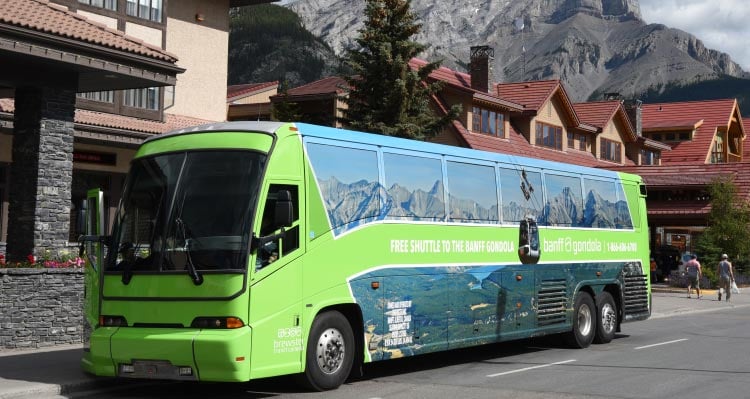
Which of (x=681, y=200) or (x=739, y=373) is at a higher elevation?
(x=681, y=200)

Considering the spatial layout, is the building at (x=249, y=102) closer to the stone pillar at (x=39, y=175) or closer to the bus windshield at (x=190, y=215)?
the stone pillar at (x=39, y=175)

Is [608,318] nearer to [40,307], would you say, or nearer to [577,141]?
[40,307]

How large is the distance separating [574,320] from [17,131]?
1043 centimetres

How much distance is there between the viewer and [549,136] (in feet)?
175

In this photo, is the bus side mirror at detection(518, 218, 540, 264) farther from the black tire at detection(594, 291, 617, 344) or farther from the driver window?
the driver window

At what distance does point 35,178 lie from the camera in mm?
17328

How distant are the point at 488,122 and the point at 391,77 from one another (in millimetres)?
16359

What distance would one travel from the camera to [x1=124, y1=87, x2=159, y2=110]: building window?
27.3m

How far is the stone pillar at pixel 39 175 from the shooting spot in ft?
56.7

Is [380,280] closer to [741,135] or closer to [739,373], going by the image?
[739,373]

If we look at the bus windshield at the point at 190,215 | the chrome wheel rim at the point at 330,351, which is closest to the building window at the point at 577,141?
the chrome wheel rim at the point at 330,351

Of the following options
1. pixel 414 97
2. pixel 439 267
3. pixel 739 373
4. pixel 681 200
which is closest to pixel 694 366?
pixel 739 373

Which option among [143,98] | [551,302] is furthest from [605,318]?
[143,98]

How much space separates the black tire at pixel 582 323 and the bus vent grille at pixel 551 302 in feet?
1.57
